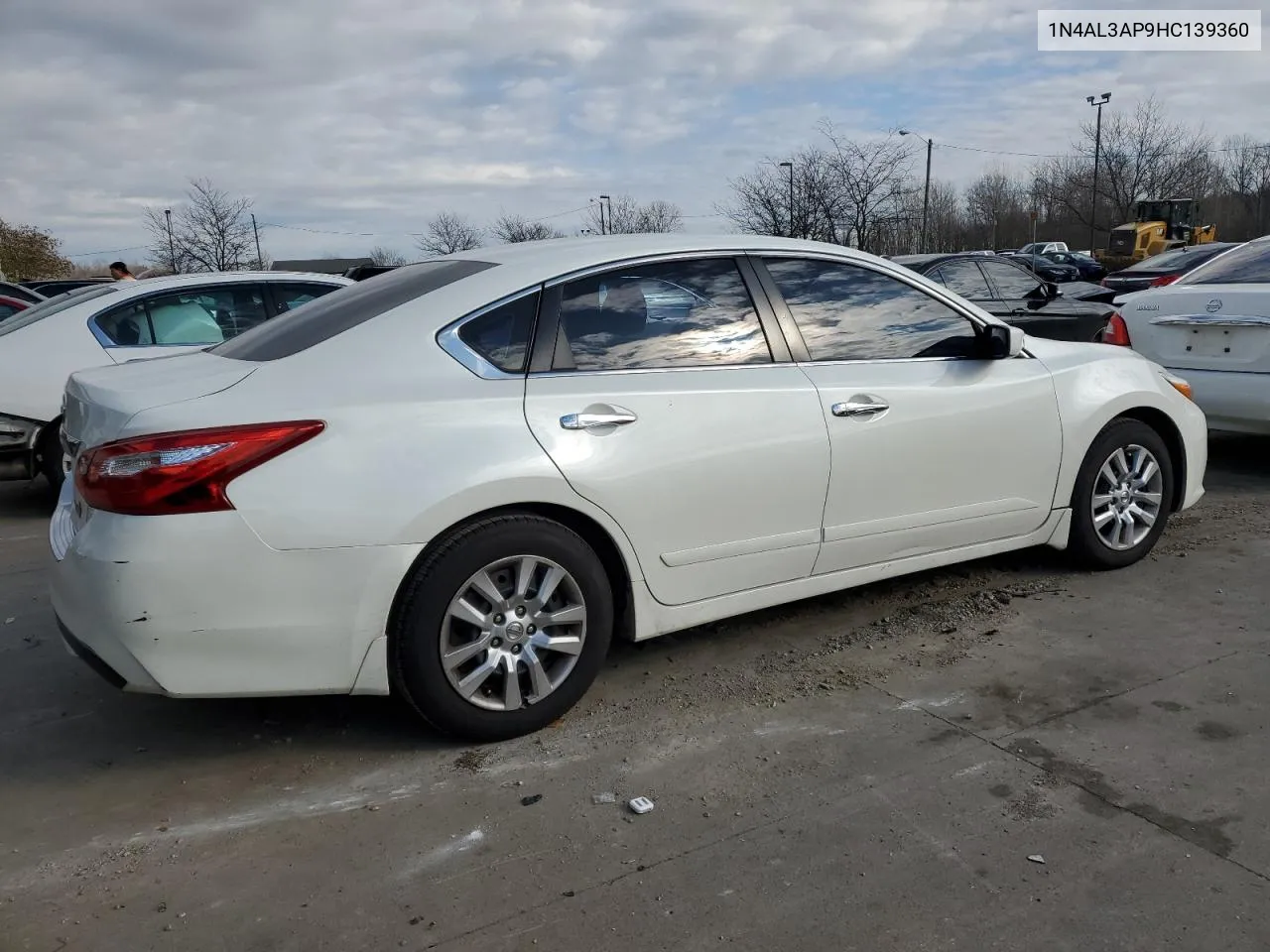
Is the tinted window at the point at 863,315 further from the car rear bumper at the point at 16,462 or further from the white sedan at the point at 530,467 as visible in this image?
the car rear bumper at the point at 16,462

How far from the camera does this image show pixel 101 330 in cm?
706

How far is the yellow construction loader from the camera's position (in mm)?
42500

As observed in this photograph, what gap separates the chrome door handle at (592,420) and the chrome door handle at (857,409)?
2.83 ft

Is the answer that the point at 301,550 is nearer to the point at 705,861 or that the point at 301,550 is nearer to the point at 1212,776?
the point at 705,861

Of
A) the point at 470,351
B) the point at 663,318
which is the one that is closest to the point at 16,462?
the point at 470,351

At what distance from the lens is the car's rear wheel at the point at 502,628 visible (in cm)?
316

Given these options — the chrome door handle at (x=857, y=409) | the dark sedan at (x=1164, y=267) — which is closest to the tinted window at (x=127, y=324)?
the chrome door handle at (x=857, y=409)

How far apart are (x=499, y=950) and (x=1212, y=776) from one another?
6.98 feet

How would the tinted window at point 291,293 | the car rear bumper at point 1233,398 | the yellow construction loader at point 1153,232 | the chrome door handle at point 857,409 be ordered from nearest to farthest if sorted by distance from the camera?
the chrome door handle at point 857,409, the car rear bumper at point 1233,398, the tinted window at point 291,293, the yellow construction loader at point 1153,232

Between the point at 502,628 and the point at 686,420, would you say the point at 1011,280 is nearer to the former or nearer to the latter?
the point at 686,420

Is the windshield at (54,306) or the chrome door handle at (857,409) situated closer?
the chrome door handle at (857,409)

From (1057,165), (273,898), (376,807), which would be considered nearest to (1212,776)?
(376,807)

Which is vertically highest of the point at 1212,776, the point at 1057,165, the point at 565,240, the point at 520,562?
the point at 1057,165

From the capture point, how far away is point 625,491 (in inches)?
135
